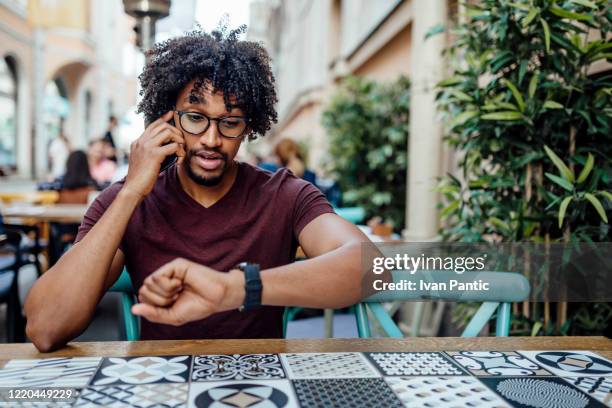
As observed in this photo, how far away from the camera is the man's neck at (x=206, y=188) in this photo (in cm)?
180

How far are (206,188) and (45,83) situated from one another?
18636mm

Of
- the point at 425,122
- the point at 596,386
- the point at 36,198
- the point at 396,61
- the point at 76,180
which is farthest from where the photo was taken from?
the point at 396,61

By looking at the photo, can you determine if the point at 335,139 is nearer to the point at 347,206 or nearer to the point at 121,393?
the point at 347,206

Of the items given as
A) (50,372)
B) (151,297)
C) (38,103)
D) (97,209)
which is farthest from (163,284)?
(38,103)

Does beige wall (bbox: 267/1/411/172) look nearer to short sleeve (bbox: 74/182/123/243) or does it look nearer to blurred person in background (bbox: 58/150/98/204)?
blurred person in background (bbox: 58/150/98/204)

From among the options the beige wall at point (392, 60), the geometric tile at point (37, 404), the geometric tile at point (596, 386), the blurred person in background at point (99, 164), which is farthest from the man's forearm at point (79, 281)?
the blurred person in background at point (99, 164)

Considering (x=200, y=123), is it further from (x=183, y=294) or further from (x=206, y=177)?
(x=183, y=294)

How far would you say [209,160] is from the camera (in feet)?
5.70

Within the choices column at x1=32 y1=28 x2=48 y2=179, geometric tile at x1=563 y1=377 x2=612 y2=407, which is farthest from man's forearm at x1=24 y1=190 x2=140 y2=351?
column at x1=32 y1=28 x2=48 y2=179

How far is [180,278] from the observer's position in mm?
1175

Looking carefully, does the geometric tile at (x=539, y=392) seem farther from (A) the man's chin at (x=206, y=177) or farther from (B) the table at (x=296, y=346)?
(A) the man's chin at (x=206, y=177)

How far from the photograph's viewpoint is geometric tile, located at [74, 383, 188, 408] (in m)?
1.00

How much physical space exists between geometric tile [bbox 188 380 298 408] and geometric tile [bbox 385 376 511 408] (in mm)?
208

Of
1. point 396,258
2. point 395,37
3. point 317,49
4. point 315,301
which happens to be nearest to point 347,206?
point 395,37
